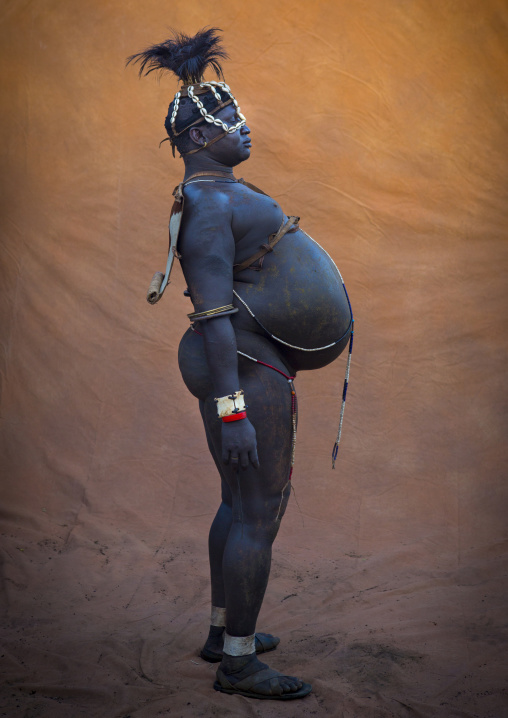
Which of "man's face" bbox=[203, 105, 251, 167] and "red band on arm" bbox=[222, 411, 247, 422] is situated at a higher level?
"man's face" bbox=[203, 105, 251, 167]

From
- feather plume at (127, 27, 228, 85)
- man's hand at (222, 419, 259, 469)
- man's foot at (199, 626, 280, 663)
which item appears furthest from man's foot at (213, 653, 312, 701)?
feather plume at (127, 27, 228, 85)

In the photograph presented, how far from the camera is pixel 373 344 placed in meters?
4.56

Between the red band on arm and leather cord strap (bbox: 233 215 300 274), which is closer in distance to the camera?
the red band on arm

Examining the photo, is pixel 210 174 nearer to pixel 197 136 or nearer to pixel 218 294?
pixel 197 136

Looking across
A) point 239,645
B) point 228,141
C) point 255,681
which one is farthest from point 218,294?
point 255,681

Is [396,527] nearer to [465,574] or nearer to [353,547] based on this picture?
[353,547]

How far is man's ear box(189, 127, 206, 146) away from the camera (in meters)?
2.42

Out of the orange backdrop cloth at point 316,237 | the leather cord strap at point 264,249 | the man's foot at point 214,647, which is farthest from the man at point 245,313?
the orange backdrop cloth at point 316,237

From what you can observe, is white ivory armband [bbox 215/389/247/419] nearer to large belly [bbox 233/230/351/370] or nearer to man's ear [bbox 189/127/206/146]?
large belly [bbox 233/230/351/370]

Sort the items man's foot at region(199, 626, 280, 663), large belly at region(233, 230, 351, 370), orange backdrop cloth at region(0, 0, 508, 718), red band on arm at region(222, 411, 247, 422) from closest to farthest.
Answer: red band on arm at region(222, 411, 247, 422)
large belly at region(233, 230, 351, 370)
man's foot at region(199, 626, 280, 663)
orange backdrop cloth at region(0, 0, 508, 718)

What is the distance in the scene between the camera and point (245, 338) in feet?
7.82

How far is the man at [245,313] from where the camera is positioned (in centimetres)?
231

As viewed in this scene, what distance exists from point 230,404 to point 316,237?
2652 millimetres

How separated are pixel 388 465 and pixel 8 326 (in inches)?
94.3
